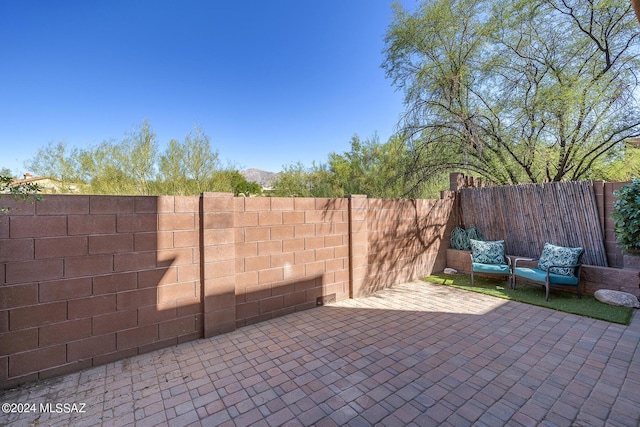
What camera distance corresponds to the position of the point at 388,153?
930cm

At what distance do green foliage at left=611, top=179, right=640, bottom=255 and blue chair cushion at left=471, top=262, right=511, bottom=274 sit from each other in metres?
1.49

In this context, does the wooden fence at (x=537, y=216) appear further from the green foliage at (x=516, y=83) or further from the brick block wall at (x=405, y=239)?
the green foliage at (x=516, y=83)

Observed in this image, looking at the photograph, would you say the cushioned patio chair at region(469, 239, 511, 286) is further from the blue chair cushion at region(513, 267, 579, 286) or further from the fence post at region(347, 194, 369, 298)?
the fence post at region(347, 194, 369, 298)

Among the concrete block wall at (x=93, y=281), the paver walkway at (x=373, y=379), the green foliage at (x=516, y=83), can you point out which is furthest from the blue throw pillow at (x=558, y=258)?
the concrete block wall at (x=93, y=281)

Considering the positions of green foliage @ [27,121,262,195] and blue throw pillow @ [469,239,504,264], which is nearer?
blue throw pillow @ [469,239,504,264]

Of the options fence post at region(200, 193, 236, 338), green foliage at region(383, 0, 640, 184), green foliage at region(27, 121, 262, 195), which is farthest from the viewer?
green foliage at region(27, 121, 262, 195)

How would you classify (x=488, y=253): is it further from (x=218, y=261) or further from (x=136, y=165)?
(x=136, y=165)

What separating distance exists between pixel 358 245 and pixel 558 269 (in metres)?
3.22

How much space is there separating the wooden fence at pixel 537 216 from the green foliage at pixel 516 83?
56.0 inches

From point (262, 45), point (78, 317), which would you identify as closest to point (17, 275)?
point (78, 317)

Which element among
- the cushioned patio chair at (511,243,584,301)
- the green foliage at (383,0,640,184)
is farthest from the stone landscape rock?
the green foliage at (383,0,640,184)

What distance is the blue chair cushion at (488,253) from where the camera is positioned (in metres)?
5.12

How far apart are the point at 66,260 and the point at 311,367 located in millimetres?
2401

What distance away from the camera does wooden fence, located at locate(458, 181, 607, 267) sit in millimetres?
4598
